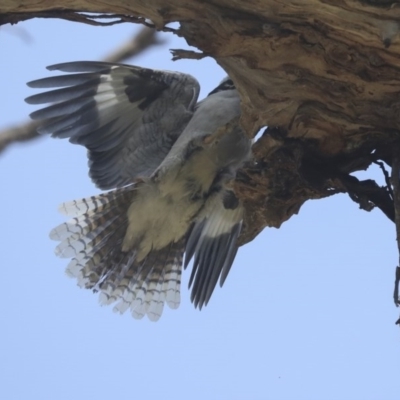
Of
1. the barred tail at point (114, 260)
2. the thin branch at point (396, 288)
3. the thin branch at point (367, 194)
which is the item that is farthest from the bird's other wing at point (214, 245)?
the thin branch at point (396, 288)

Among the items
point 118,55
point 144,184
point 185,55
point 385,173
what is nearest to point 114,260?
point 144,184

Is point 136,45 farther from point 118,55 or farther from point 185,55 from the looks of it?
point 185,55

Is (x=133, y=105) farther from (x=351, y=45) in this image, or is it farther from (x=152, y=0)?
(x=351, y=45)

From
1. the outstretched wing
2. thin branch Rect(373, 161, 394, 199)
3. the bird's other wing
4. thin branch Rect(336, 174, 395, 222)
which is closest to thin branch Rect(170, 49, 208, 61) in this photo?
thin branch Rect(336, 174, 395, 222)

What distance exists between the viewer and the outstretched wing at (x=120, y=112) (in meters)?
5.74

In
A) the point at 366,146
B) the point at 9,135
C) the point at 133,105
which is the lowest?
the point at 9,135

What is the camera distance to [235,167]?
5645mm

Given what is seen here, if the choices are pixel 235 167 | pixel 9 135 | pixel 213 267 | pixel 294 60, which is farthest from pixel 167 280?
pixel 294 60

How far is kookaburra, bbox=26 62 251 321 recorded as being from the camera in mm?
5684

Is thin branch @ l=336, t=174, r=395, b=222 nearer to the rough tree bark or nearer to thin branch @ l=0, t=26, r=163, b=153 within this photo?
the rough tree bark

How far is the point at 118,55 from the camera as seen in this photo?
5.45m

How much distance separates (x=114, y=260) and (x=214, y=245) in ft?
2.47

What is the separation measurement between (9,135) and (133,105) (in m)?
1.65

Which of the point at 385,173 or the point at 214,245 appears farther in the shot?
the point at 214,245
